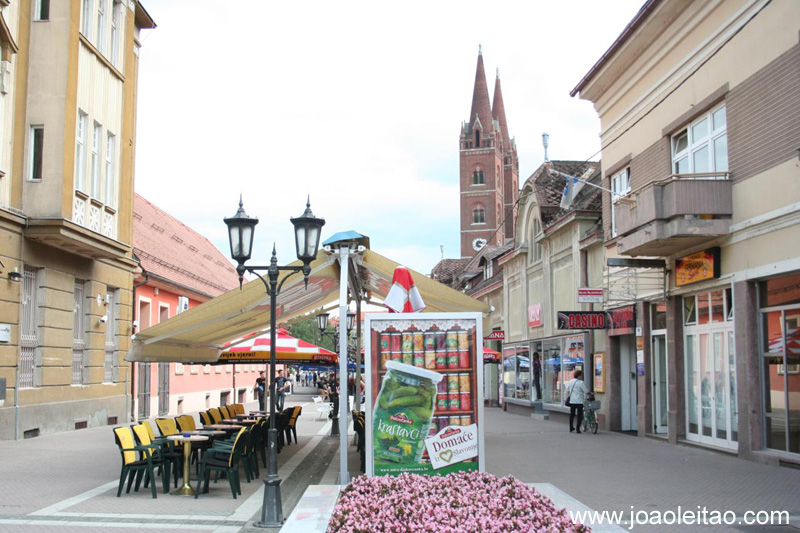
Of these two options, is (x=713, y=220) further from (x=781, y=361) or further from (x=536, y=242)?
(x=536, y=242)

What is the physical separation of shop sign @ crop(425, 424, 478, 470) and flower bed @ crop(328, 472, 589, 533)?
2017 mm

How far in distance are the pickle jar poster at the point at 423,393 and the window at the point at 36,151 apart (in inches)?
501

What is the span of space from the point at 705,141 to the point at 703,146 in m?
0.13

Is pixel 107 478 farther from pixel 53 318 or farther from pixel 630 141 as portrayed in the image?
pixel 630 141

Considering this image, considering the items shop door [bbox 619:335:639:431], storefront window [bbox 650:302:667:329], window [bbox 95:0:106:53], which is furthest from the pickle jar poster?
window [bbox 95:0:106:53]

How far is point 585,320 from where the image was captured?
21453 millimetres

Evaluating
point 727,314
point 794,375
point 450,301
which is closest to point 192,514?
point 450,301

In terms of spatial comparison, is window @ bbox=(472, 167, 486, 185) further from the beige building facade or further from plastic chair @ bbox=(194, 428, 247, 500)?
plastic chair @ bbox=(194, 428, 247, 500)

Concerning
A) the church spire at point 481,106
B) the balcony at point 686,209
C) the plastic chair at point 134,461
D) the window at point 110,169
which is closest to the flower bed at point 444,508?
the plastic chair at point 134,461

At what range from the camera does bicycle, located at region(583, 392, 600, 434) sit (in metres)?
21.4

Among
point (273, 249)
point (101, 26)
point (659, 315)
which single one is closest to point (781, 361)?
point (659, 315)

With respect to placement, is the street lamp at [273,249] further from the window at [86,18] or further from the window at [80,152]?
the window at [86,18]

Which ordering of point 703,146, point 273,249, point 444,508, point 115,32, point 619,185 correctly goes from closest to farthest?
point 444,508
point 273,249
point 703,146
point 619,185
point 115,32

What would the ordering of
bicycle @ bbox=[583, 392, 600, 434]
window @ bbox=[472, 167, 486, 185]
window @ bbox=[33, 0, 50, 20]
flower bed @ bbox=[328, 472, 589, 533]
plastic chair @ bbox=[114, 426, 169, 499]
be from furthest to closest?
window @ bbox=[472, 167, 486, 185] < bicycle @ bbox=[583, 392, 600, 434] < window @ bbox=[33, 0, 50, 20] < plastic chair @ bbox=[114, 426, 169, 499] < flower bed @ bbox=[328, 472, 589, 533]
